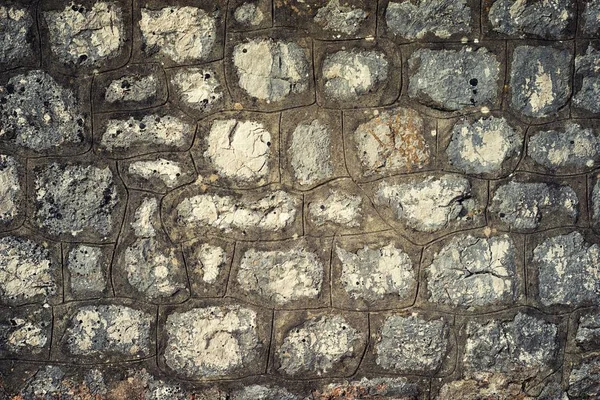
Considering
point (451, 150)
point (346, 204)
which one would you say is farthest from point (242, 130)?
point (451, 150)

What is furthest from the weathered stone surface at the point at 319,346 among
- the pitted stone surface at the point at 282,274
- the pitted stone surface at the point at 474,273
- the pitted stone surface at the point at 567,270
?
the pitted stone surface at the point at 567,270

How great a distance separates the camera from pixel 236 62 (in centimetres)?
203

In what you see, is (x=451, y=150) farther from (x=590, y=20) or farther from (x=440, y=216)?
(x=590, y=20)

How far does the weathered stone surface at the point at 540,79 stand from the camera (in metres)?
2.03

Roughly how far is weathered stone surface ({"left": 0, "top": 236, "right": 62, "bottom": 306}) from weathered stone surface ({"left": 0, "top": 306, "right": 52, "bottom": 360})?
35 mm

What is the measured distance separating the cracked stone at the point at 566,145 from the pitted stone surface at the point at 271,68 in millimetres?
734

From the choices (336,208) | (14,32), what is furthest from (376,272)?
(14,32)

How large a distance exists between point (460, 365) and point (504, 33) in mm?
1041

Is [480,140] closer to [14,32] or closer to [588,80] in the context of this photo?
[588,80]

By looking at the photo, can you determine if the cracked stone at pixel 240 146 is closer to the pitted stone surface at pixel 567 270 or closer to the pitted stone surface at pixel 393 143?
the pitted stone surface at pixel 393 143

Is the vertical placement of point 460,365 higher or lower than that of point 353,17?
lower

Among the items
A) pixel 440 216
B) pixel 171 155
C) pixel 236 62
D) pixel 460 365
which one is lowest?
pixel 460 365

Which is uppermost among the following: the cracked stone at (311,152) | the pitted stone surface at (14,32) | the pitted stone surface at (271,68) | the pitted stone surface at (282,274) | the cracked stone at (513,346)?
the pitted stone surface at (14,32)

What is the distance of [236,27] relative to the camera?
2.02m
